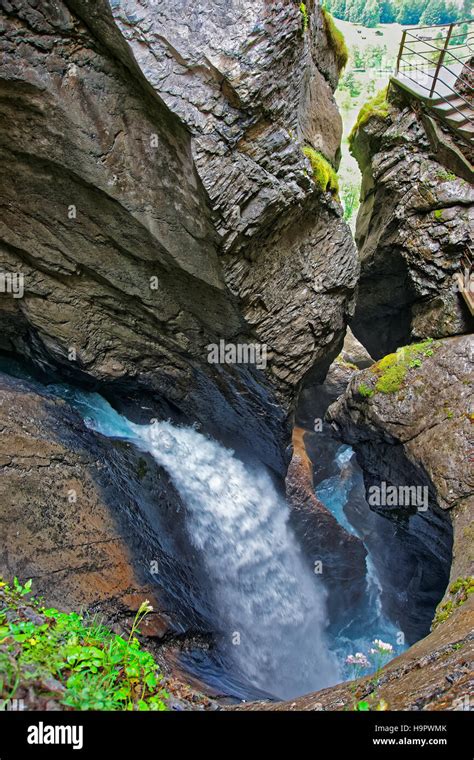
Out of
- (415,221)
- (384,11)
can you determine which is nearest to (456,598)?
(415,221)

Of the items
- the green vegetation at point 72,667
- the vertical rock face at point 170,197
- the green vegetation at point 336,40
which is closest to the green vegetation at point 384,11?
the green vegetation at point 336,40

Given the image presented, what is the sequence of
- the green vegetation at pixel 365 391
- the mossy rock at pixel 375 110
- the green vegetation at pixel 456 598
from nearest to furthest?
the green vegetation at pixel 456 598 < the green vegetation at pixel 365 391 < the mossy rock at pixel 375 110

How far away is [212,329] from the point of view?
381 inches

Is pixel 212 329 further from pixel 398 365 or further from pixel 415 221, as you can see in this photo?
pixel 415 221

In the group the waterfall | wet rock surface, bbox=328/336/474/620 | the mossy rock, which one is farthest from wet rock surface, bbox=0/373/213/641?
the mossy rock

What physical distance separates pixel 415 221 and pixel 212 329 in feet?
18.9

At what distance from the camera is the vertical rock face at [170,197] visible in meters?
6.59

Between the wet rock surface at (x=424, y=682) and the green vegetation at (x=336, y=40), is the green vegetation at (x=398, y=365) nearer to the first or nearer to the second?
the wet rock surface at (x=424, y=682)

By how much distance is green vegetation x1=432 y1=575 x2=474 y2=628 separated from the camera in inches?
245

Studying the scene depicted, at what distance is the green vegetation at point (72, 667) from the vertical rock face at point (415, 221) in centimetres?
924

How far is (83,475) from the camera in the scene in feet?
27.8

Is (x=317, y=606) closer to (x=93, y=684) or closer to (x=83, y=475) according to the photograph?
(x=83, y=475)
